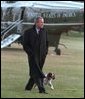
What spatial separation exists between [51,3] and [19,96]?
806 inches

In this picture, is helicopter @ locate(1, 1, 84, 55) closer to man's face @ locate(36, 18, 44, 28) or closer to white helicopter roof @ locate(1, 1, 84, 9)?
white helicopter roof @ locate(1, 1, 84, 9)

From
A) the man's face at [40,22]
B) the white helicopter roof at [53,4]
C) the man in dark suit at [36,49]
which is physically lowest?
the white helicopter roof at [53,4]

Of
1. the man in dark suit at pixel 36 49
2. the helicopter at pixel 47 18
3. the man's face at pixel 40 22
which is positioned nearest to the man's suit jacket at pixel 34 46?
the man in dark suit at pixel 36 49

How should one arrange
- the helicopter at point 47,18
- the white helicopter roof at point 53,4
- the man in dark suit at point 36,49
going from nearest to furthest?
the man in dark suit at point 36,49
the helicopter at point 47,18
the white helicopter roof at point 53,4

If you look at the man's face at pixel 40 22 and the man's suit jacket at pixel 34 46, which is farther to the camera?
Answer: the man's suit jacket at pixel 34 46

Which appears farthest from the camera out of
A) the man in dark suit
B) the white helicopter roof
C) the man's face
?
the white helicopter roof

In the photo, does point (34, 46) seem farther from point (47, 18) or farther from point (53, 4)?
point (53, 4)

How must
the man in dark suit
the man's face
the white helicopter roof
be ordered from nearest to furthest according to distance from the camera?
1. the man's face
2. the man in dark suit
3. the white helicopter roof

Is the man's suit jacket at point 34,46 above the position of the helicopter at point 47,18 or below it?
above

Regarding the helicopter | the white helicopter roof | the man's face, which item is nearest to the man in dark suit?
the man's face

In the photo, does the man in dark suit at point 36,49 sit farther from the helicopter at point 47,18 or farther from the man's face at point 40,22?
the helicopter at point 47,18

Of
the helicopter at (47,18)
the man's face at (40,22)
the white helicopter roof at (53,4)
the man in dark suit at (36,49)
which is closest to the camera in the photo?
the man's face at (40,22)

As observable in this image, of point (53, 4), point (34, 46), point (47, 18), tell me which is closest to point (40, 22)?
point (34, 46)

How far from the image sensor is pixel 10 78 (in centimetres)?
1530
